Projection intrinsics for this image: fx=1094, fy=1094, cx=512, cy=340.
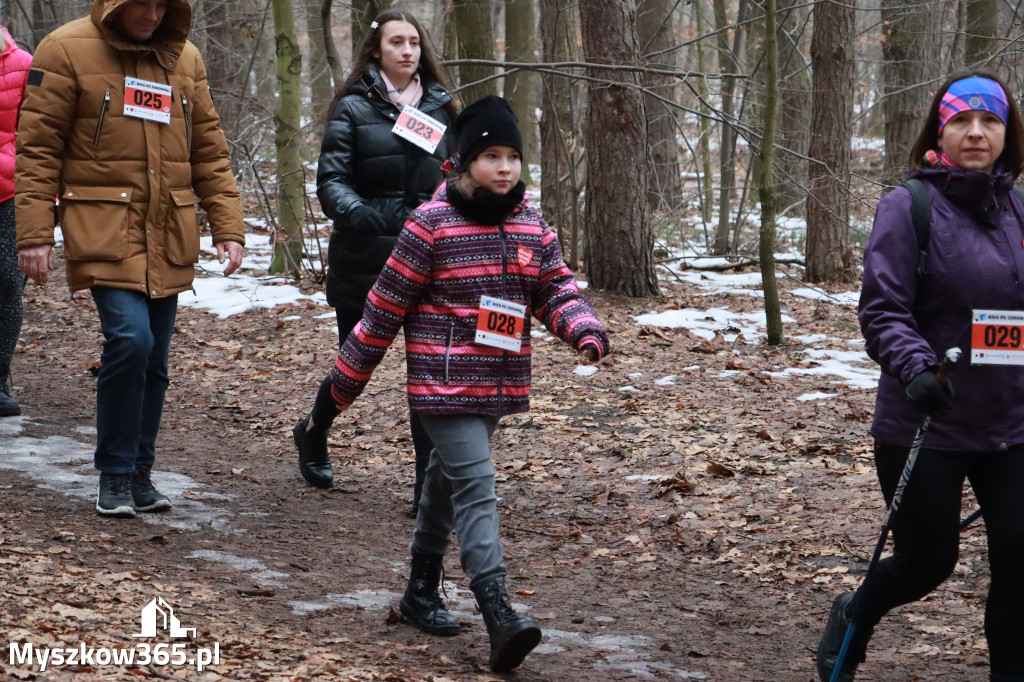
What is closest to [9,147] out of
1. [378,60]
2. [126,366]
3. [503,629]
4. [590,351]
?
[126,366]

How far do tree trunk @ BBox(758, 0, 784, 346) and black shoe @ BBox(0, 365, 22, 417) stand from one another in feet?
19.8

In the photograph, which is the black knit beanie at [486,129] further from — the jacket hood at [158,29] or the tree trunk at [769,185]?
the tree trunk at [769,185]

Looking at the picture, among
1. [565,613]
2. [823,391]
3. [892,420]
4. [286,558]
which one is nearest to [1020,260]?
[892,420]

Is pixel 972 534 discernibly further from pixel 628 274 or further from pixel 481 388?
pixel 628 274

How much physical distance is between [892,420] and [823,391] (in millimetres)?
4799

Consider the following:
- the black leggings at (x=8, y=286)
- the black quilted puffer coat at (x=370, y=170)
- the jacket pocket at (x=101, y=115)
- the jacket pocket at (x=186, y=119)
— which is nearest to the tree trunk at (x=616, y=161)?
the black quilted puffer coat at (x=370, y=170)

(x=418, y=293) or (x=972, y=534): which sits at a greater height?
(x=418, y=293)

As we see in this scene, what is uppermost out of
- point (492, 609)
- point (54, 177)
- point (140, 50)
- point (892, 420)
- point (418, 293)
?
point (140, 50)

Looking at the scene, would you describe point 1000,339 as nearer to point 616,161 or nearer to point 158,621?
point 158,621

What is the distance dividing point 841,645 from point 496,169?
213 cm

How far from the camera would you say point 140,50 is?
5.16 metres

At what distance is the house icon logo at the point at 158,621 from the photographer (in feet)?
12.4

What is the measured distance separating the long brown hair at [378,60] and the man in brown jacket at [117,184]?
85cm

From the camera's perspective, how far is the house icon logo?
3.79 meters
